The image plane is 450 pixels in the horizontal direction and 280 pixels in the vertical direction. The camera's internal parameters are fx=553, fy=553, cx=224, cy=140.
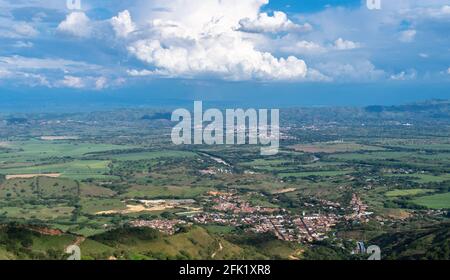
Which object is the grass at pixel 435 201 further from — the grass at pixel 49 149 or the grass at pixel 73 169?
the grass at pixel 49 149

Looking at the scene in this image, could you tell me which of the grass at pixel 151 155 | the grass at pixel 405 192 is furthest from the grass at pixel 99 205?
the grass at pixel 151 155

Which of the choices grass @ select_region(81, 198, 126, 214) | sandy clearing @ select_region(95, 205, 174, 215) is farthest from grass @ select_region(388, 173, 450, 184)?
grass @ select_region(81, 198, 126, 214)

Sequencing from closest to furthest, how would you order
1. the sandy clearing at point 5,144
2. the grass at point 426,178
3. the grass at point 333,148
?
the grass at point 426,178 → the grass at point 333,148 → the sandy clearing at point 5,144

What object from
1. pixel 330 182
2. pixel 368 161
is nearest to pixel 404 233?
pixel 330 182

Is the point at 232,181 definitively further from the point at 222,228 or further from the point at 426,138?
the point at 426,138

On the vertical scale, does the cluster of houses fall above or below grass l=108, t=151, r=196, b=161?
below

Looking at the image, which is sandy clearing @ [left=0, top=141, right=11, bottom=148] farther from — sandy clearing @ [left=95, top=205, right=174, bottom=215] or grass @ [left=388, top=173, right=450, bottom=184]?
grass @ [left=388, top=173, right=450, bottom=184]

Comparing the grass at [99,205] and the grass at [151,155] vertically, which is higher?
the grass at [151,155]

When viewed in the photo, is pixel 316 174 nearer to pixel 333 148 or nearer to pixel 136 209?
pixel 136 209
